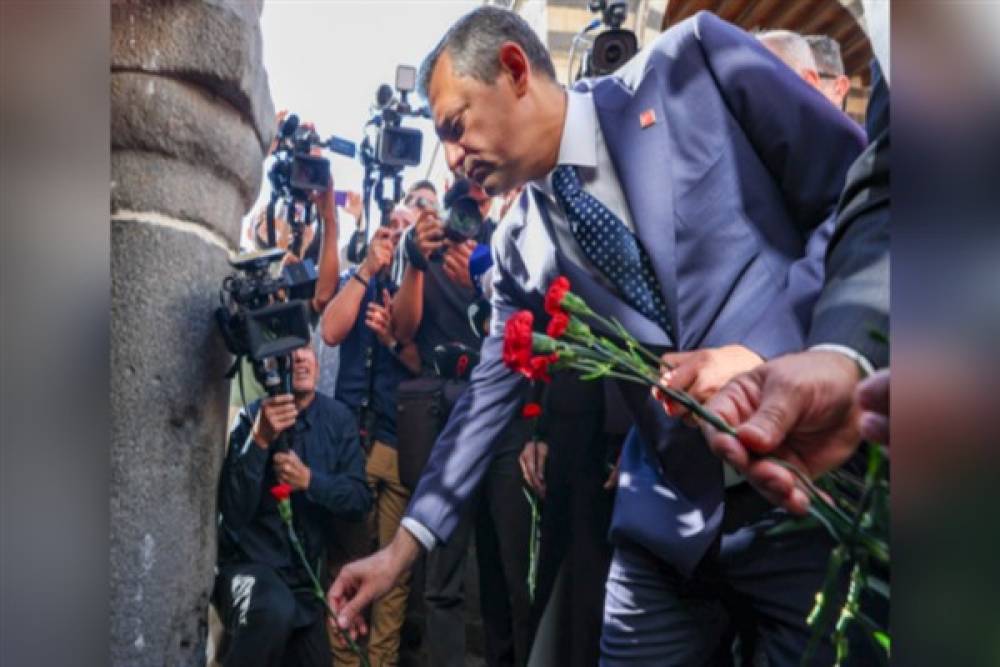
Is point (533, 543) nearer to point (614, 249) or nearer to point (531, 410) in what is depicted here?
point (531, 410)

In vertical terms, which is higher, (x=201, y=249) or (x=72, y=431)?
(x=201, y=249)

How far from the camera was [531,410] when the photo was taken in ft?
3.54

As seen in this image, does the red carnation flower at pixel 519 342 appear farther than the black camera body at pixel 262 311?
No

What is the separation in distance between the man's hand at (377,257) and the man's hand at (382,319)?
0.09ft

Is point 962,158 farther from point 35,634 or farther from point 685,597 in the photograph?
point 35,634

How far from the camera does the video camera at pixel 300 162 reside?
43.0 inches

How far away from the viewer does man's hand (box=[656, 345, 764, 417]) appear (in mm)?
826

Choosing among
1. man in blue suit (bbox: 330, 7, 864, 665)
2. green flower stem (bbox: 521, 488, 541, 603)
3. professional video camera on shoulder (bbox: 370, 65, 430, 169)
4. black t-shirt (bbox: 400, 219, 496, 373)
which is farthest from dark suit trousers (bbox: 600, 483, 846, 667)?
professional video camera on shoulder (bbox: 370, 65, 430, 169)

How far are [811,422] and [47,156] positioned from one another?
76 centimetres

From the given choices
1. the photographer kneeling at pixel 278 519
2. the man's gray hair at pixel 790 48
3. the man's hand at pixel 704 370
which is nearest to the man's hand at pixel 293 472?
the photographer kneeling at pixel 278 519

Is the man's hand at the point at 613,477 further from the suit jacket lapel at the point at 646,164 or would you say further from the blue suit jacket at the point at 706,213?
the suit jacket lapel at the point at 646,164

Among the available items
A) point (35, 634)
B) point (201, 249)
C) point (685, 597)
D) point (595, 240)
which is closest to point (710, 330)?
point (595, 240)

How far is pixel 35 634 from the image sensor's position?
2.98 feet

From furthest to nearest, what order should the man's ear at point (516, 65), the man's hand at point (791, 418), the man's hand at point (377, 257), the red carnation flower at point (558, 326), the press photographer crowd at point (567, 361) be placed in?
the man's hand at point (377, 257), the man's ear at point (516, 65), the red carnation flower at point (558, 326), the press photographer crowd at point (567, 361), the man's hand at point (791, 418)
